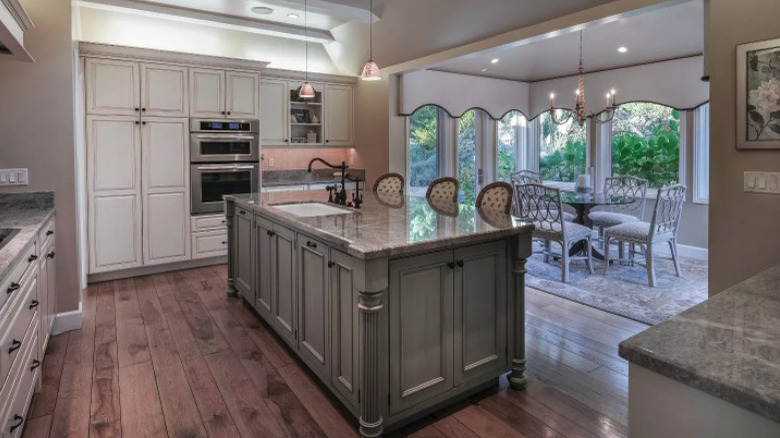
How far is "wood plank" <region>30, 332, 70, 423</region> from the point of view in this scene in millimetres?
2470

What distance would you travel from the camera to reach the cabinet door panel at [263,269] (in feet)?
10.8

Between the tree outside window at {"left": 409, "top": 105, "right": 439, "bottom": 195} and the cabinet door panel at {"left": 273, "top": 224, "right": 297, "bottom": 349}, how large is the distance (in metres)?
3.66

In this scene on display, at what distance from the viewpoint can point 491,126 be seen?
739cm

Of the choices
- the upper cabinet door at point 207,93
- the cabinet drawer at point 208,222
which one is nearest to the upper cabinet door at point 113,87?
the upper cabinet door at point 207,93

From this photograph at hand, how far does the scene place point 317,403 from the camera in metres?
2.53

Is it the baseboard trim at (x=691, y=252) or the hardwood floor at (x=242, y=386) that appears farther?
the baseboard trim at (x=691, y=252)

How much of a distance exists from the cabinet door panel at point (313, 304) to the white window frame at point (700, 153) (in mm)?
5246

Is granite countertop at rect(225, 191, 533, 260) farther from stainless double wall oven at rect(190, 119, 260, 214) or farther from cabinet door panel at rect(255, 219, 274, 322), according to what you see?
stainless double wall oven at rect(190, 119, 260, 214)

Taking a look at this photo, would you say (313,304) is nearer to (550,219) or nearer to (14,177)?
(14,177)

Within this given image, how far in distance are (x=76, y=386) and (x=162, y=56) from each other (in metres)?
3.54

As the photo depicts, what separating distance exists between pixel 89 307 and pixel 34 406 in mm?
1802

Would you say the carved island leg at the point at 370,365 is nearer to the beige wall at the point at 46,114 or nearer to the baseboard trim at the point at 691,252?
the beige wall at the point at 46,114

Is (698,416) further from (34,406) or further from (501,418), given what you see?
(34,406)

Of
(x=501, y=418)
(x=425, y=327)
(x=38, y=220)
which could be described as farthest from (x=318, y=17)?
(x=501, y=418)
